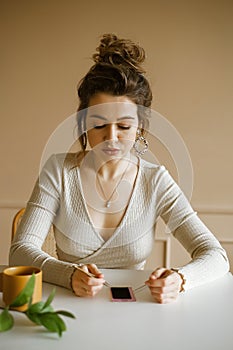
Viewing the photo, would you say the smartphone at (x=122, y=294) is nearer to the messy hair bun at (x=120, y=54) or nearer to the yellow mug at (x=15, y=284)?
the yellow mug at (x=15, y=284)

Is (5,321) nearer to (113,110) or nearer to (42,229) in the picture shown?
(42,229)

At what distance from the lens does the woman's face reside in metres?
1.31

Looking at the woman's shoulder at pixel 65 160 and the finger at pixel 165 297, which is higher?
the woman's shoulder at pixel 65 160

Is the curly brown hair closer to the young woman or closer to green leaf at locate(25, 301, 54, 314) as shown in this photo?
the young woman

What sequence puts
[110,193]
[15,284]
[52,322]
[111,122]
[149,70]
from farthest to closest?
[149,70] → [110,193] → [111,122] → [15,284] → [52,322]

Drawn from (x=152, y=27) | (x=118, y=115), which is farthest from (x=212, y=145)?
(x=118, y=115)

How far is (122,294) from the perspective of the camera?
3.40 feet

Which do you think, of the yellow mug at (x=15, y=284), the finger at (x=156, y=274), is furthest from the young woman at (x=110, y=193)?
the yellow mug at (x=15, y=284)

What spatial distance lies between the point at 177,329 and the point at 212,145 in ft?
6.07

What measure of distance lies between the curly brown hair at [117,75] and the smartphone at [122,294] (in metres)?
0.64

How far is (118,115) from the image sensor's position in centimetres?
131

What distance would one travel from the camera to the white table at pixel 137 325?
0.75m

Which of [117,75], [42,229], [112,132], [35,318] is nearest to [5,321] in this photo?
[35,318]

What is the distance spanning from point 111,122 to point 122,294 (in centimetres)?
55
